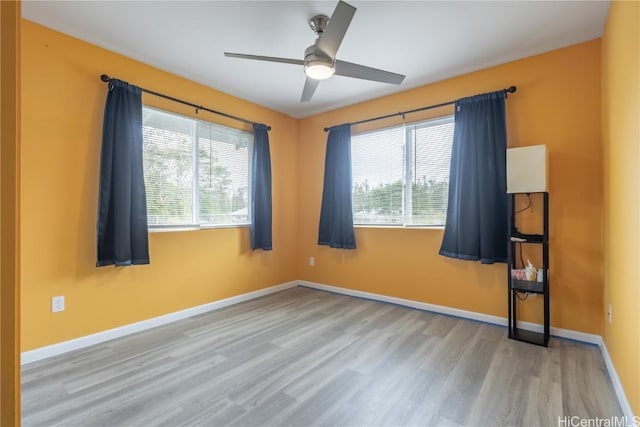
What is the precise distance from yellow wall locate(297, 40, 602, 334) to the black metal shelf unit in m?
0.19

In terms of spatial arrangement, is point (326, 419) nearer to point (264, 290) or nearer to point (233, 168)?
point (264, 290)

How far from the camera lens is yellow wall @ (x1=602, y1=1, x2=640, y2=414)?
5.20 ft

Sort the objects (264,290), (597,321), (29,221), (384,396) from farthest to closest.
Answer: (264,290), (597,321), (29,221), (384,396)

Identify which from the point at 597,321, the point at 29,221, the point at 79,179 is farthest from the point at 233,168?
the point at 597,321

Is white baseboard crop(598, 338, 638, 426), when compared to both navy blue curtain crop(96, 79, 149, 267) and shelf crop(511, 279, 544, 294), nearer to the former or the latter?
shelf crop(511, 279, 544, 294)

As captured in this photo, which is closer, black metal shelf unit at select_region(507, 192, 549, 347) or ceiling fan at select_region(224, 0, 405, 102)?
ceiling fan at select_region(224, 0, 405, 102)

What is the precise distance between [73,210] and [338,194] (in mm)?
2777

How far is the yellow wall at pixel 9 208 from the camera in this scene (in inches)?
31.0

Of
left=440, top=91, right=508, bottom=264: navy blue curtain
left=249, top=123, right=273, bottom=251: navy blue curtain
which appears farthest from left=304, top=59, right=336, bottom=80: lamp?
left=249, top=123, right=273, bottom=251: navy blue curtain

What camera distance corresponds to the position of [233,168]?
3.88 m

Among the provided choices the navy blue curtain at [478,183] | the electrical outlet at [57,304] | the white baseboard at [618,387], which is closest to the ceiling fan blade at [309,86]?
the navy blue curtain at [478,183]

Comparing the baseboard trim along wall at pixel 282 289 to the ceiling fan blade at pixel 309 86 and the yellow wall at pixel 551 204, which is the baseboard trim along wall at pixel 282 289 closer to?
the yellow wall at pixel 551 204

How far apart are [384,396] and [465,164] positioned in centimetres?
229

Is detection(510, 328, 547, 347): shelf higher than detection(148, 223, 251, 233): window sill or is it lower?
lower
